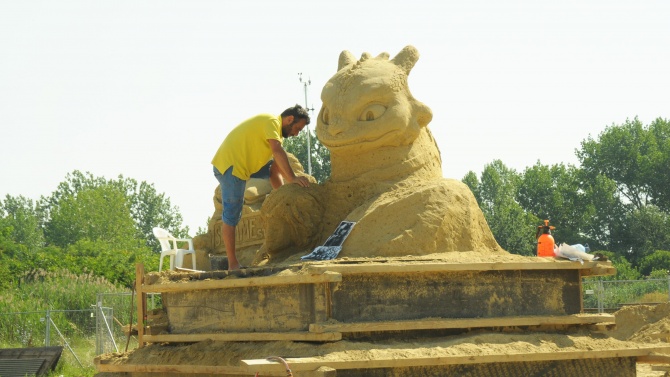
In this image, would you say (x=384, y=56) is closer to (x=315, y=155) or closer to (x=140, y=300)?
(x=140, y=300)

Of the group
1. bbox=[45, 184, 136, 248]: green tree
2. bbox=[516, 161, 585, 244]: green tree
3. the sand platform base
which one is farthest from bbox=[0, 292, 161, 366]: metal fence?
bbox=[45, 184, 136, 248]: green tree

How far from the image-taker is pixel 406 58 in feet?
28.3

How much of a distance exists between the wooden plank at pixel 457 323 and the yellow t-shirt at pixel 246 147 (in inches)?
97.8

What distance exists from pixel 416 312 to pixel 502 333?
0.66 metres

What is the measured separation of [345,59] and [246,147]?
129 cm

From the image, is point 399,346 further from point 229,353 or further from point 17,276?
point 17,276

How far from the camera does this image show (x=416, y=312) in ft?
22.0

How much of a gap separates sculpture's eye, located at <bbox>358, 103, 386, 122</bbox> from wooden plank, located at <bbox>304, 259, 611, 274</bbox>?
6.16 ft

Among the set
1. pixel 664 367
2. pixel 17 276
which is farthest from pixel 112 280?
pixel 664 367

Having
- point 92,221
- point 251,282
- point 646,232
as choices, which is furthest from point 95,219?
point 251,282

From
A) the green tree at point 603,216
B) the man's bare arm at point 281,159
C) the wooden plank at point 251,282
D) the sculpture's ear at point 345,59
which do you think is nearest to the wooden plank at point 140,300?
the wooden plank at point 251,282

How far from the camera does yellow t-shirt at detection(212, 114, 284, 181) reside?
845 cm

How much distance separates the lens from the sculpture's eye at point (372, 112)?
27.2 feet

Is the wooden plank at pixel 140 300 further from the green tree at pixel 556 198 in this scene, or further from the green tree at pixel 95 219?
the green tree at pixel 95 219
